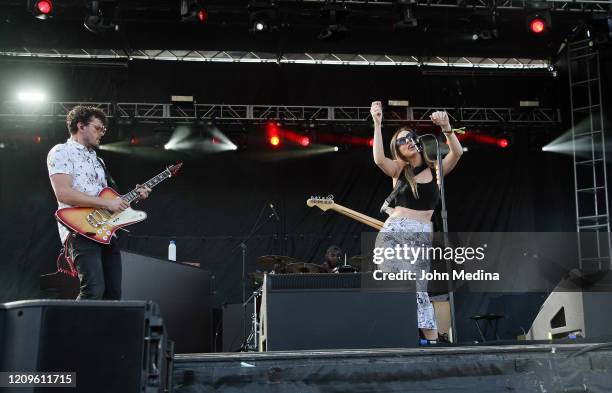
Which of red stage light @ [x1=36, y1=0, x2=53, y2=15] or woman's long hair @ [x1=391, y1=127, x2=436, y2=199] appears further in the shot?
red stage light @ [x1=36, y1=0, x2=53, y2=15]

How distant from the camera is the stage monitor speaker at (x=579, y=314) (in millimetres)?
5957

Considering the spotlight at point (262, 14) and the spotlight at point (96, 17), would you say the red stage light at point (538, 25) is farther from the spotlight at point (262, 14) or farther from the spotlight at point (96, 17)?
the spotlight at point (96, 17)

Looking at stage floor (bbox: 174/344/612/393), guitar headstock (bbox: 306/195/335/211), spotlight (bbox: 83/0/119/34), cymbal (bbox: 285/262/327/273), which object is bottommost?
stage floor (bbox: 174/344/612/393)

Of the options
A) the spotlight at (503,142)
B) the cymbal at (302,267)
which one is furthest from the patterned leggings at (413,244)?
the spotlight at (503,142)

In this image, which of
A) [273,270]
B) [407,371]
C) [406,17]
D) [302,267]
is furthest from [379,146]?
[406,17]

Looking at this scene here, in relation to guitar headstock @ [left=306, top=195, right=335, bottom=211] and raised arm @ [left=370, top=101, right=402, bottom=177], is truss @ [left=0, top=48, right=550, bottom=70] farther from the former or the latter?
raised arm @ [left=370, top=101, right=402, bottom=177]

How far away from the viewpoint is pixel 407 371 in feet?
8.98

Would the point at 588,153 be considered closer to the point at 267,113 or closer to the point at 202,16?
the point at 267,113

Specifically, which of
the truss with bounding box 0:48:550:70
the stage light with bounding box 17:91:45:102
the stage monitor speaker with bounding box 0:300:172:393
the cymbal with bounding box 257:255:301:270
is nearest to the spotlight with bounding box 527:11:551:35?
the truss with bounding box 0:48:550:70

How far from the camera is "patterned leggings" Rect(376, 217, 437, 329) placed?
4.02 meters

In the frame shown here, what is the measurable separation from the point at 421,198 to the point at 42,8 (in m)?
6.17

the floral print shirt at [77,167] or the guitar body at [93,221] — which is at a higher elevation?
the floral print shirt at [77,167]

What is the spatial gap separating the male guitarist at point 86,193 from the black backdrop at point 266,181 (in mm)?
6547

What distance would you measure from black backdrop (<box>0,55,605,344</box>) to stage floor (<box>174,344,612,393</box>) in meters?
7.63
